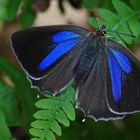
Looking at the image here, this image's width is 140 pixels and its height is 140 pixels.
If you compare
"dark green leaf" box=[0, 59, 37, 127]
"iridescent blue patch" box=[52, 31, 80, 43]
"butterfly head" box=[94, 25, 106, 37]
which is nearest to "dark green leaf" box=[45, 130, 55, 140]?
"iridescent blue patch" box=[52, 31, 80, 43]

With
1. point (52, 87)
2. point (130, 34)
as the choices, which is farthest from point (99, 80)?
point (130, 34)

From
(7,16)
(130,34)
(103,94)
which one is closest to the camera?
(103,94)

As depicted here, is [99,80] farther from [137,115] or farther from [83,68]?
[137,115]

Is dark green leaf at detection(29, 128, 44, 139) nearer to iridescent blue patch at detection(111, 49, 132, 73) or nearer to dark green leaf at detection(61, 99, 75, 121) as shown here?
dark green leaf at detection(61, 99, 75, 121)

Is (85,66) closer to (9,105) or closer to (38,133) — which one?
(38,133)

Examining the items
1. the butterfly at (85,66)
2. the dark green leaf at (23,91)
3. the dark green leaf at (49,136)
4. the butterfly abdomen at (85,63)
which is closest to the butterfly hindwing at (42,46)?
the butterfly at (85,66)

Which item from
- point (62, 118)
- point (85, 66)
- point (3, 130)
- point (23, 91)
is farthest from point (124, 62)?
point (23, 91)

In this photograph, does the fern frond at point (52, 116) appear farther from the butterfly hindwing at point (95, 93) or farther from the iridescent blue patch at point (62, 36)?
the iridescent blue patch at point (62, 36)
